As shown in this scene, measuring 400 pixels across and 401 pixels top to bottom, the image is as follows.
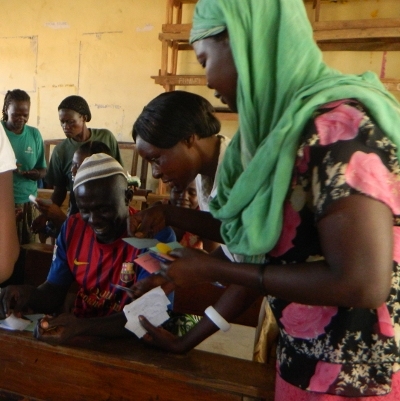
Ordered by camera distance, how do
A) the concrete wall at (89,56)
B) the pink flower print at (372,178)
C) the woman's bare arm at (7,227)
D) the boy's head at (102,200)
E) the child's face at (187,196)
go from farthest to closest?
the concrete wall at (89,56), the child's face at (187,196), the boy's head at (102,200), the woman's bare arm at (7,227), the pink flower print at (372,178)

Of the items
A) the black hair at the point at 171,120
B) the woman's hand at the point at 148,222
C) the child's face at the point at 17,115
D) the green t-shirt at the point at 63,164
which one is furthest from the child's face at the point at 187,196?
the child's face at the point at 17,115

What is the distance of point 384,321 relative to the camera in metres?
0.83

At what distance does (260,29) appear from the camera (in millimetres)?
850

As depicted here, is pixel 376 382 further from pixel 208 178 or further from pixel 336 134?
pixel 208 178

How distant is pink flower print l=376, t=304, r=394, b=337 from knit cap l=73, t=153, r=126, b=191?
1.27 m

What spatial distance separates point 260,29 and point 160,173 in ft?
3.02

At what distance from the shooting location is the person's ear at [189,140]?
1.70m

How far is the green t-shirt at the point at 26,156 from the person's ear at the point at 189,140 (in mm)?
2850

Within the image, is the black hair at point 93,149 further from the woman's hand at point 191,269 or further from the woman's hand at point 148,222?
the woman's hand at point 191,269

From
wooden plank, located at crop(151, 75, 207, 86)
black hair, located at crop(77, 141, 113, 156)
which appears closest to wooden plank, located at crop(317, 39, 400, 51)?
wooden plank, located at crop(151, 75, 207, 86)

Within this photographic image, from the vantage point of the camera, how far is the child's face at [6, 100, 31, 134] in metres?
4.17

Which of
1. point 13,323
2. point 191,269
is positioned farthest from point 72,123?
point 191,269

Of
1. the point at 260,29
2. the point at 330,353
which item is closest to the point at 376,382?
the point at 330,353

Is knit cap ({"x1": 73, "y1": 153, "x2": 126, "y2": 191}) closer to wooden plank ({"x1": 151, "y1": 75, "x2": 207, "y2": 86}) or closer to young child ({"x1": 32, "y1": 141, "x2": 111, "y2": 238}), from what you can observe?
young child ({"x1": 32, "y1": 141, "x2": 111, "y2": 238})
